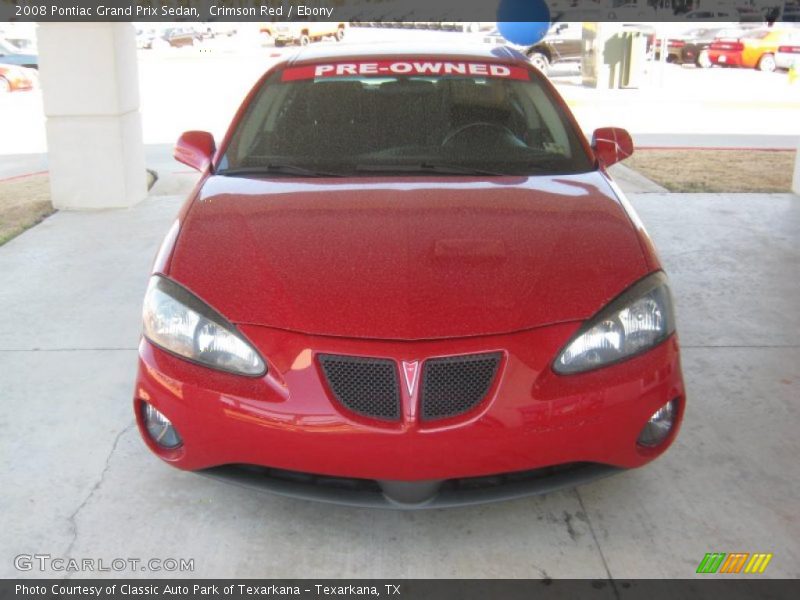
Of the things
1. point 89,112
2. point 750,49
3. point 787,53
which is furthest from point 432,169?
point 750,49

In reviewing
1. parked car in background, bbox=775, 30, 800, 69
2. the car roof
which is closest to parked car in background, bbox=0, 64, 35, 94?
the car roof

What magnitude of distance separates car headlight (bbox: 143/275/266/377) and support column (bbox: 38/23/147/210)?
4753 millimetres

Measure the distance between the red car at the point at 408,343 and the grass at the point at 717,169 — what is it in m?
5.41

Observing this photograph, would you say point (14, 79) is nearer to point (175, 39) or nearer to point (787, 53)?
point (787, 53)

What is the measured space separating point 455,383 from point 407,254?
55 centimetres

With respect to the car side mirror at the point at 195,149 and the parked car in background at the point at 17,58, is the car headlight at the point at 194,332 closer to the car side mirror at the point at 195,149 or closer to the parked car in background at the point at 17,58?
the car side mirror at the point at 195,149

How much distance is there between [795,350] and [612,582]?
2272 millimetres

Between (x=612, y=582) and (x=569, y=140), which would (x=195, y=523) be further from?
(x=569, y=140)

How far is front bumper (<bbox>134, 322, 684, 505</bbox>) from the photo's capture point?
241 cm

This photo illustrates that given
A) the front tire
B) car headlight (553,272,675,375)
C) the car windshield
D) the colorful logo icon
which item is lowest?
the colorful logo icon

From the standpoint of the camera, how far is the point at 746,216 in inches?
276

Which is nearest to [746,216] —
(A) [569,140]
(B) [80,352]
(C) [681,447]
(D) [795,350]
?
(D) [795,350]

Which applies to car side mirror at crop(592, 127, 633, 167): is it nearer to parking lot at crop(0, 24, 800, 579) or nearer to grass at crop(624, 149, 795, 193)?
parking lot at crop(0, 24, 800, 579)

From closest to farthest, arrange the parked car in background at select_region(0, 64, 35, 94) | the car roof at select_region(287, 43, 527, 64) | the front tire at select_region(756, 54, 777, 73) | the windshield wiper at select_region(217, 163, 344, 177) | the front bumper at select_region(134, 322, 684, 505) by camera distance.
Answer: the front bumper at select_region(134, 322, 684, 505) < the windshield wiper at select_region(217, 163, 344, 177) < the car roof at select_region(287, 43, 527, 64) < the parked car in background at select_region(0, 64, 35, 94) < the front tire at select_region(756, 54, 777, 73)
